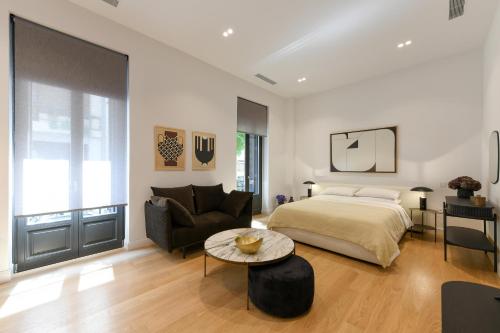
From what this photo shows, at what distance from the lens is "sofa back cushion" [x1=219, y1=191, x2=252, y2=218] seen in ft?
11.9

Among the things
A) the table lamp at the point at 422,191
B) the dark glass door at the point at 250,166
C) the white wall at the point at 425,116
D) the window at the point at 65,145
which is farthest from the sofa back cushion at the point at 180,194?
the table lamp at the point at 422,191

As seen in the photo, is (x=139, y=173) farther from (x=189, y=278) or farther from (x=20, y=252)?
(x=189, y=278)

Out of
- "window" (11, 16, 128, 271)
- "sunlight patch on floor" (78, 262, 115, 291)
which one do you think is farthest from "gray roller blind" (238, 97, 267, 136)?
"sunlight patch on floor" (78, 262, 115, 291)

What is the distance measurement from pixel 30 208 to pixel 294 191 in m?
5.22

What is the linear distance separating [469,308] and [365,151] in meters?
4.28

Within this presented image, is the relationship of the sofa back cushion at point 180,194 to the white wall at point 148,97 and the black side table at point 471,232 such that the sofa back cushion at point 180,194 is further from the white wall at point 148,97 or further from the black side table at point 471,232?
the black side table at point 471,232

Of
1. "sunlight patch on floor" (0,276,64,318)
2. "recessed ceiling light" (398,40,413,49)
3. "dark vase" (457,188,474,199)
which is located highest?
"recessed ceiling light" (398,40,413,49)

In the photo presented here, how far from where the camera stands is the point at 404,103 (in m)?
4.37

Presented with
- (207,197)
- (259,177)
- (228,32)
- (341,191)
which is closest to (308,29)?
(228,32)

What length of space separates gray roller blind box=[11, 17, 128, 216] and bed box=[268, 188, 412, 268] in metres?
2.64

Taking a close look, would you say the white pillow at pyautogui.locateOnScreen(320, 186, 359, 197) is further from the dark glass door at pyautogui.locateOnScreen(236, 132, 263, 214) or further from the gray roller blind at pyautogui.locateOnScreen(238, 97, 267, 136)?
the gray roller blind at pyautogui.locateOnScreen(238, 97, 267, 136)

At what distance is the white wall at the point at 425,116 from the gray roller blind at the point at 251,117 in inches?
63.7

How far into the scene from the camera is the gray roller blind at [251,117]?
4.96m

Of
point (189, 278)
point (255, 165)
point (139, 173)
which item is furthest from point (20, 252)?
point (255, 165)
